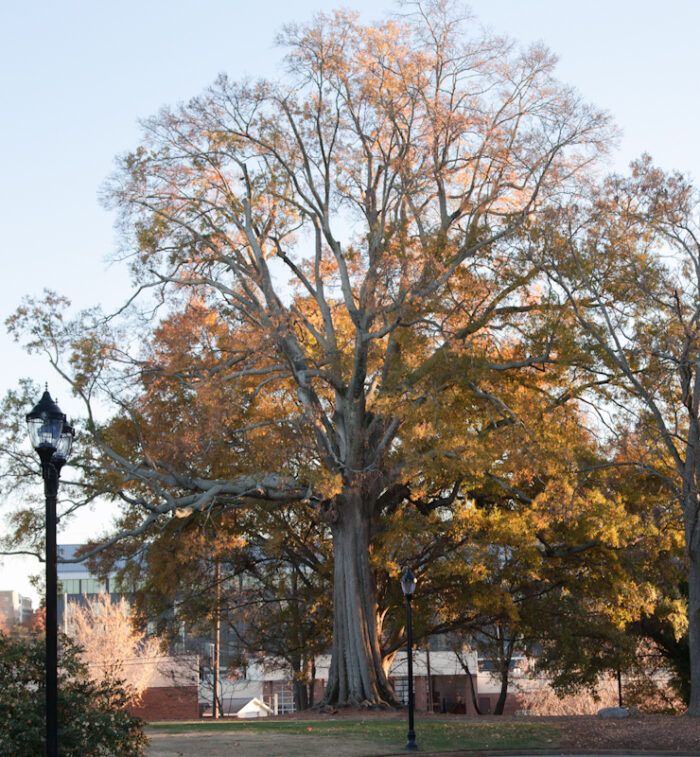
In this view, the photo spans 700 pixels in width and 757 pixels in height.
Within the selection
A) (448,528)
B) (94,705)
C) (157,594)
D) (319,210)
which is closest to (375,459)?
(448,528)

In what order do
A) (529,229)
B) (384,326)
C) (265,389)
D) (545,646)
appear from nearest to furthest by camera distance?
1. (529,229)
2. (384,326)
3. (265,389)
4. (545,646)

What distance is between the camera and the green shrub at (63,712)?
13.1 m

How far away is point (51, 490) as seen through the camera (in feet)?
39.7

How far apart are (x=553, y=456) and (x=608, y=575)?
795 cm

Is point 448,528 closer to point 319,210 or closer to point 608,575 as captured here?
point 608,575

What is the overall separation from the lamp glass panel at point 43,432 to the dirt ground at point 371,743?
7.31 metres

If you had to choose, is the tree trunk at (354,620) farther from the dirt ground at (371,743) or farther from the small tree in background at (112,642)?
the small tree in background at (112,642)

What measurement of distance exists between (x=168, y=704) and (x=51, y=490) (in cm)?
4966

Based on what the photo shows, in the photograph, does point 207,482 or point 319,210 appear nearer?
point 207,482

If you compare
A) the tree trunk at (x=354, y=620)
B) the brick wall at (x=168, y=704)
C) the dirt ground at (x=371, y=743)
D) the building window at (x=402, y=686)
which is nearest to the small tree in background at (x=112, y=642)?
the brick wall at (x=168, y=704)

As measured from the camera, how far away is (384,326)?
30.8m

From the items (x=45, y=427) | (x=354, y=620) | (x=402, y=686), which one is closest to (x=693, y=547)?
(x=354, y=620)

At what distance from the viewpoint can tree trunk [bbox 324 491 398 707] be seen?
3045cm

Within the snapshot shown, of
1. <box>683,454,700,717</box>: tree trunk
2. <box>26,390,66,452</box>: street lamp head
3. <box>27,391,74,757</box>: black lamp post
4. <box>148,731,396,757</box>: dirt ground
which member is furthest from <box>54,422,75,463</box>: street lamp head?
<box>683,454,700,717</box>: tree trunk
